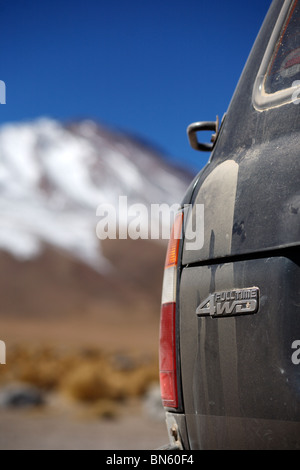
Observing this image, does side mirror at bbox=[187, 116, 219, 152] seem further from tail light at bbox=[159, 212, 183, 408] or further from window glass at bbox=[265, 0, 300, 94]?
tail light at bbox=[159, 212, 183, 408]

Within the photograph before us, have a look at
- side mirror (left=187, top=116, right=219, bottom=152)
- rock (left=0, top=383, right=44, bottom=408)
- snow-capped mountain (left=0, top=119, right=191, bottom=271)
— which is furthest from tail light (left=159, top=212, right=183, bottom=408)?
snow-capped mountain (left=0, top=119, right=191, bottom=271)

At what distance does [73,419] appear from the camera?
10969 mm

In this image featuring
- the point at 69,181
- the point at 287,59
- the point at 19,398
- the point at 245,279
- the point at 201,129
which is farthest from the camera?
the point at 69,181

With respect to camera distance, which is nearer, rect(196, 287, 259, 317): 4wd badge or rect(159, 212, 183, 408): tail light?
rect(196, 287, 259, 317): 4wd badge

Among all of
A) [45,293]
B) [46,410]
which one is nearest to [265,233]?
[46,410]

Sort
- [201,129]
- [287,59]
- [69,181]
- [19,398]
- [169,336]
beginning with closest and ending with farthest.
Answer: [169,336] < [287,59] < [201,129] < [19,398] < [69,181]

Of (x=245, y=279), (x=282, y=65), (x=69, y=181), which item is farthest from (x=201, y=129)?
(x=69, y=181)

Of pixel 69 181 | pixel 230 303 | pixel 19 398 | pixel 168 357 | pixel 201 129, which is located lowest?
pixel 19 398

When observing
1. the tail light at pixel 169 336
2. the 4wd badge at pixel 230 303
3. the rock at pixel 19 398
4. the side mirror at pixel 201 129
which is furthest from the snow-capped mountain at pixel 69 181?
the 4wd badge at pixel 230 303

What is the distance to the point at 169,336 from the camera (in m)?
2.37

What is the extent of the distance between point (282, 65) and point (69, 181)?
11695 centimetres

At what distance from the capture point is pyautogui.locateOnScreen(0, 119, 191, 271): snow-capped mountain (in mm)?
74000

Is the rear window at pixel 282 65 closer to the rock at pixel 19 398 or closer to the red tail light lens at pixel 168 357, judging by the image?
the red tail light lens at pixel 168 357

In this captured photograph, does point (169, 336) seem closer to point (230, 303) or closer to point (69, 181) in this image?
point (230, 303)
